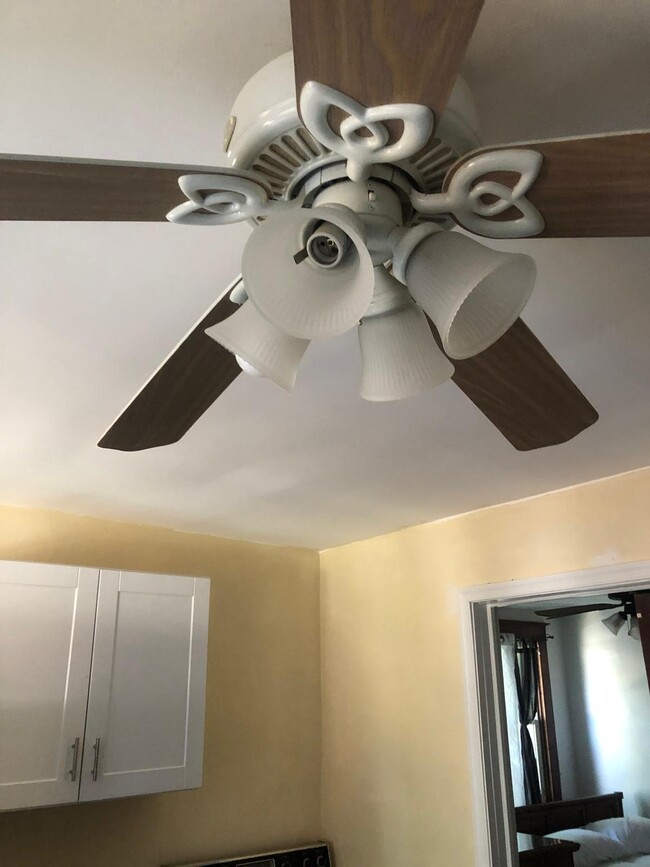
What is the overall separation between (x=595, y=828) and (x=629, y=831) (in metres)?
0.20

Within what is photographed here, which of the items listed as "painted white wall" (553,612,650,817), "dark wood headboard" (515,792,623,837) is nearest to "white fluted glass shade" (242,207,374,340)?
"dark wood headboard" (515,792,623,837)

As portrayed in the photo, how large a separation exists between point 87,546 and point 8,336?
4.91 feet

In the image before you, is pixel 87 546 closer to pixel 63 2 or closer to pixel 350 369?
pixel 350 369

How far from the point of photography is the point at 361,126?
607 mm

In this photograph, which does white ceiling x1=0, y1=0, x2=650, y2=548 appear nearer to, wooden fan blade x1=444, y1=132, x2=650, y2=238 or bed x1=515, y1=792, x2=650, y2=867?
wooden fan blade x1=444, y1=132, x2=650, y2=238

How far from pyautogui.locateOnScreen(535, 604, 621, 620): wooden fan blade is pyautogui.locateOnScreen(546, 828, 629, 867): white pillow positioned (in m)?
1.38

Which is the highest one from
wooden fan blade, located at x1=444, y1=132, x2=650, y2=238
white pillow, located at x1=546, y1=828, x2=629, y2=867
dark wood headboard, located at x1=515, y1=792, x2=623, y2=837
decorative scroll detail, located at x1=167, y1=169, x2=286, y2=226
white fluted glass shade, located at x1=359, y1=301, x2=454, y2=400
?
decorative scroll detail, located at x1=167, y1=169, x2=286, y2=226

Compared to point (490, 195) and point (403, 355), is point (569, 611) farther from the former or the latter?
point (490, 195)

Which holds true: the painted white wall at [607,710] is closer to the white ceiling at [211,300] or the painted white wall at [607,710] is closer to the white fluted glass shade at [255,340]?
the white ceiling at [211,300]

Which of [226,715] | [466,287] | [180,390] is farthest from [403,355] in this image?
[226,715]

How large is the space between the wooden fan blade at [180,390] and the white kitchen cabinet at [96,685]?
56.2 inches

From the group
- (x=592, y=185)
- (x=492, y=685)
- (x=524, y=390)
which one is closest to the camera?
(x=592, y=185)

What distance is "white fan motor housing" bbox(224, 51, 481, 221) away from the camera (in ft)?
2.25

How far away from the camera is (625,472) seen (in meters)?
2.21
